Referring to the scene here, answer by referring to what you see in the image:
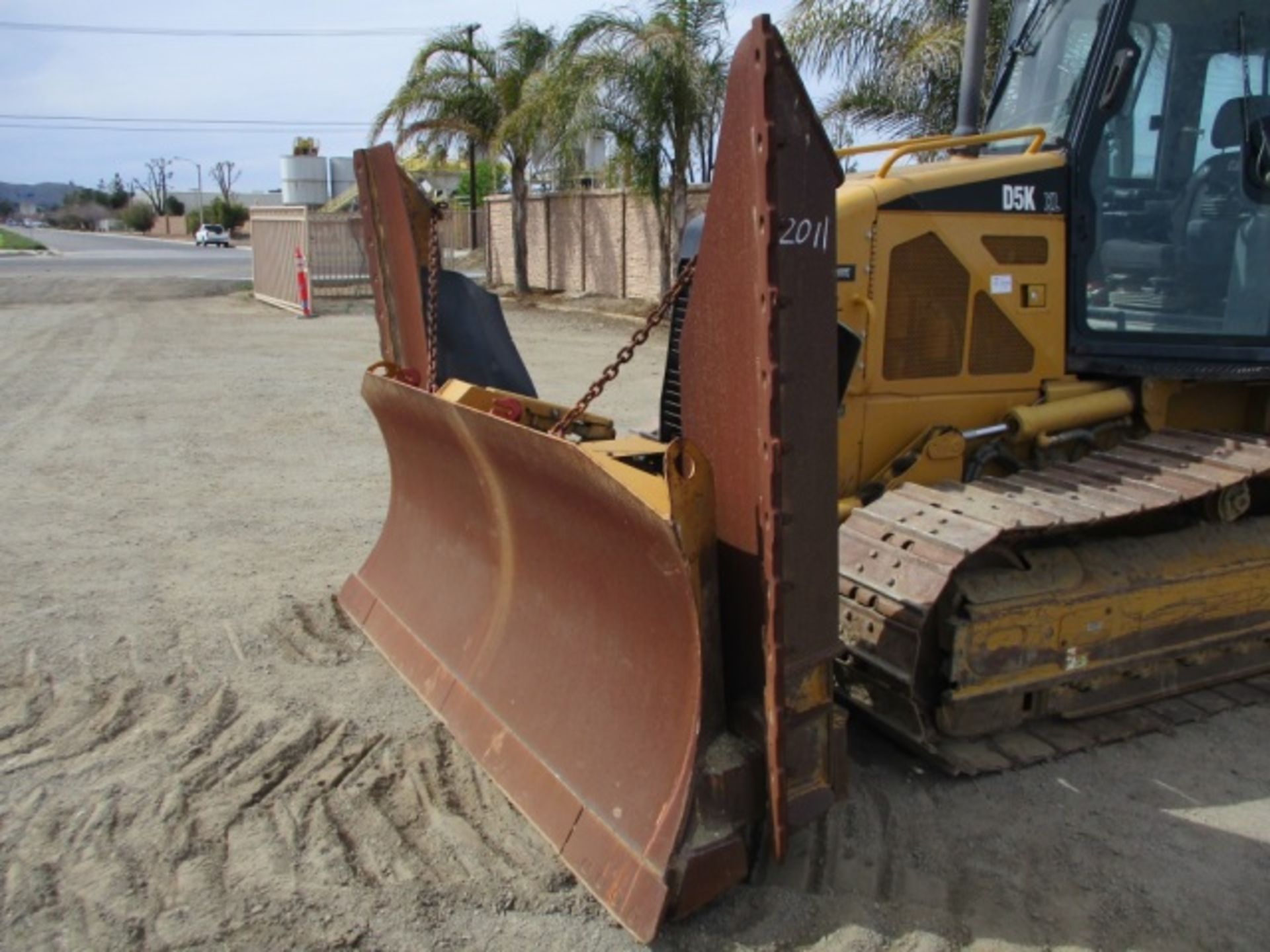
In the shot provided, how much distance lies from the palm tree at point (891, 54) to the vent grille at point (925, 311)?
9132 millimetres

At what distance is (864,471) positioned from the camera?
4.27 m

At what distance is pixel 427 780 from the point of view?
3803mm

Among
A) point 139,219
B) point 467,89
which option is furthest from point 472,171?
point 139,219

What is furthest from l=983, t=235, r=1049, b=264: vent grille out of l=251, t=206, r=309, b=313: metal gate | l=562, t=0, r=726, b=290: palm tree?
l=251, t=206, r=309, b=313: metal gate

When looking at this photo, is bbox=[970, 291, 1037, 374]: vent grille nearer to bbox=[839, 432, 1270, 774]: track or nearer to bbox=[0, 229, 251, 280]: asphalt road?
bbox=[839, 432, 1270, 774]: track

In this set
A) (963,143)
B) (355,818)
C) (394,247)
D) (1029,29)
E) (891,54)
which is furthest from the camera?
(891,54)

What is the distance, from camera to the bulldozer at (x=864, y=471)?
2.91 meters

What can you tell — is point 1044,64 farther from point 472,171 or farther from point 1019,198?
point 472,171

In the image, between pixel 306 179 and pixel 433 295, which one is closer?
pixel 433 295

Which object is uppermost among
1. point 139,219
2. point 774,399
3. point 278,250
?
point 139,219

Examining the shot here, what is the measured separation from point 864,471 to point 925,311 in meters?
0.63

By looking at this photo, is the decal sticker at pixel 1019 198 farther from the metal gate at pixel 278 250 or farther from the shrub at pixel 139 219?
the shrub at pixel 139 219

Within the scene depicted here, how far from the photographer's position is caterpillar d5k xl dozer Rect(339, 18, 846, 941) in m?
2.77

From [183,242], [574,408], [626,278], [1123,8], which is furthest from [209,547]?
[183,242]
